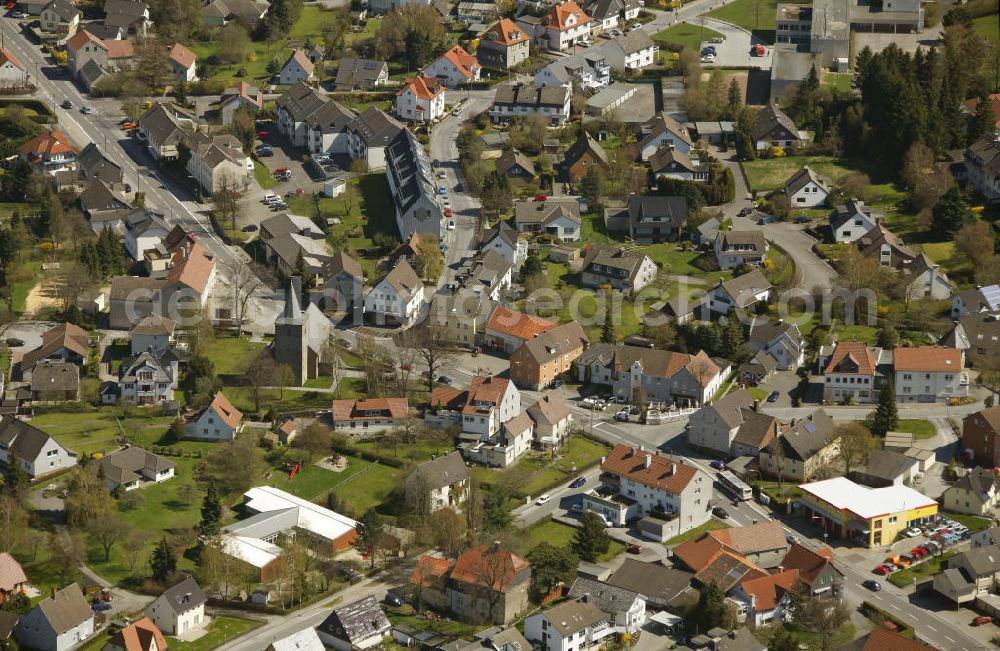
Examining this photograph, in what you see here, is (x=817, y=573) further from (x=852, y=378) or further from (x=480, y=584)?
(x=852, y=378)

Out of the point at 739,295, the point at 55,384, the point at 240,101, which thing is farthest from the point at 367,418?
the point at 240,101

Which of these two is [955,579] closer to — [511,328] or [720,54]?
[511,328]

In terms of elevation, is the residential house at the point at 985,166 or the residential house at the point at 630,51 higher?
the residential house at the point at 630,51

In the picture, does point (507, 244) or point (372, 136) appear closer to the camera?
point (507, 244)

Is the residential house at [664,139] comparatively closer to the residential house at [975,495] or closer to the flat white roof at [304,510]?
the residential house at [975,495]

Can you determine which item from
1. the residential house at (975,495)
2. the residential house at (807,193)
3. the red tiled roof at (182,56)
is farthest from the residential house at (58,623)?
the red tiled roof at (182,56)

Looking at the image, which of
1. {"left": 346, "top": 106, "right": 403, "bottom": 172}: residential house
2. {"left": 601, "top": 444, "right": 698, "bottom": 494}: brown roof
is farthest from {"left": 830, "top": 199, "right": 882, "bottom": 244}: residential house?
{"left": 346, "top": 106, "right": 403, "bottom": 172}: residential house
